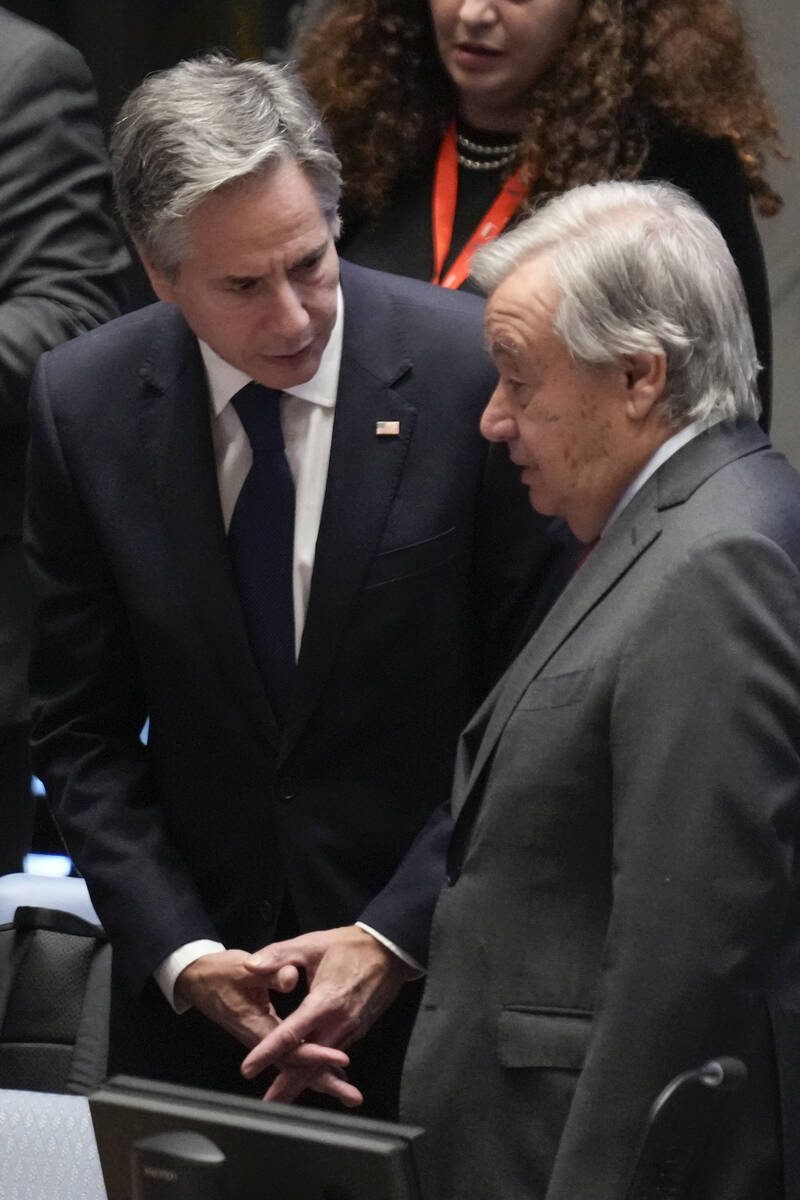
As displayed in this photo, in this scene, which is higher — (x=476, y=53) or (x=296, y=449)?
(x=476, y=53)

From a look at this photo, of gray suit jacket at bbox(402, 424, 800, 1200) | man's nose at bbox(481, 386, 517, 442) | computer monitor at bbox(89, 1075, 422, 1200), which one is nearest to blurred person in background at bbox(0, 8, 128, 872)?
man's nose at bbox(481, 386, 517, 442)

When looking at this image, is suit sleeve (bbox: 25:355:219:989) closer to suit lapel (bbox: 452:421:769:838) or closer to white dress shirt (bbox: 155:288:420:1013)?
white dress shirt (bbox: 155:288:420:1013)

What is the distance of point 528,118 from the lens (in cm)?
254

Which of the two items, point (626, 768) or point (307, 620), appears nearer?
point (626, 768)

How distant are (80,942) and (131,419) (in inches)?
30.6

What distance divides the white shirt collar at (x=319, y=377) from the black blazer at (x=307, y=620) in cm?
2

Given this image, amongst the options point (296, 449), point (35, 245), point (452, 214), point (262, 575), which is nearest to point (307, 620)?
point (262, 575)

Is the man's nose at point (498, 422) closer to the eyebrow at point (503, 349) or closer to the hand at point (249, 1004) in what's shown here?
the eyebrow at point (503, 349)

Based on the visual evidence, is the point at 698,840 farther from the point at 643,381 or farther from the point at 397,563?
the point at 397,563

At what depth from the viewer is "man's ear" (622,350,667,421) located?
1.75 m

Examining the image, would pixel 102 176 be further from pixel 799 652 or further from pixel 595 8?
pixel 799 652

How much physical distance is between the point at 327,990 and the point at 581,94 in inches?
46.0

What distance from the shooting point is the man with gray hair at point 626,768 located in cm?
164

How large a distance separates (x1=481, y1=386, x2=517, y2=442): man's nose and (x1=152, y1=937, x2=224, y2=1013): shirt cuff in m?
0.67
